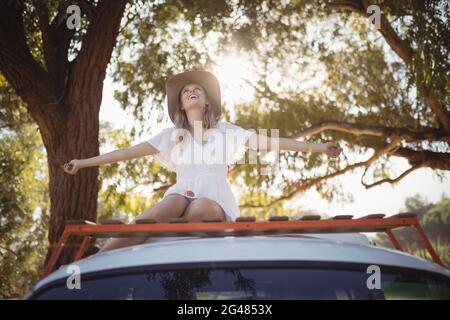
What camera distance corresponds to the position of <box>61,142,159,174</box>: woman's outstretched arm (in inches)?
116

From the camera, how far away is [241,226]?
6.53ft

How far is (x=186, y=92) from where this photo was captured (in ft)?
11.3

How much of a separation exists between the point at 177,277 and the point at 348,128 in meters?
8.39

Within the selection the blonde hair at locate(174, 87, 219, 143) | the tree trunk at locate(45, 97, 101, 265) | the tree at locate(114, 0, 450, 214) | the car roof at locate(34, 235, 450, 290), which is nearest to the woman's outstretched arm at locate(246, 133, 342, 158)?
the blonde hair at locate(174, 87, 219, 143)

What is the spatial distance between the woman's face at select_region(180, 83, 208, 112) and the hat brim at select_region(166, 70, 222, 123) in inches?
1.7

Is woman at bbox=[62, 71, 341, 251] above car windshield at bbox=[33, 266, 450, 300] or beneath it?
above

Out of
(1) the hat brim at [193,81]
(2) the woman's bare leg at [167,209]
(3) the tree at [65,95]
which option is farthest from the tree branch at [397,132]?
(2) the woman's bare leg at [167,209]

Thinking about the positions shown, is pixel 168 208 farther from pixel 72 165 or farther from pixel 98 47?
pixel 98 47

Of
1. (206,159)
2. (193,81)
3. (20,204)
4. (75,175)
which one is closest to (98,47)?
(75,175)

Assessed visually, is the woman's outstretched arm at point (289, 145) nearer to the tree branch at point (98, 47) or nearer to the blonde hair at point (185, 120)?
the blonde hair at point (185, 120)

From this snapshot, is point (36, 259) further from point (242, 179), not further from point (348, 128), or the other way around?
point (348, 128)

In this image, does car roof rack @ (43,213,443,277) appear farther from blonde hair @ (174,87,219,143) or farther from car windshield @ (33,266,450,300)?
blonde hair @ (174,87,219,143)

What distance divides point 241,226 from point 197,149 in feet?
4.11
